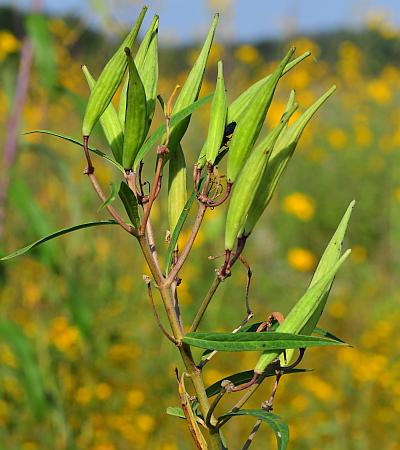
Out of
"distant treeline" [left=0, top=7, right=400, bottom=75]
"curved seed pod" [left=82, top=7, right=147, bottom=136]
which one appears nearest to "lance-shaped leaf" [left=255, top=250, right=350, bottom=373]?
"curved seed pod" [left=82, top=7, right=147, bottom=136]

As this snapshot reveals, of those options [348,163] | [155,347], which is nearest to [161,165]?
[155,347]

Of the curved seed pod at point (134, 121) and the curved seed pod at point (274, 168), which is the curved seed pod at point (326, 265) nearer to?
the curved seed pod at point (274, 168)

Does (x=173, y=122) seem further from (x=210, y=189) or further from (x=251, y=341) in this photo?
(x=251, y=341)

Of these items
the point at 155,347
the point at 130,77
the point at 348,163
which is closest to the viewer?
the point at 130,77

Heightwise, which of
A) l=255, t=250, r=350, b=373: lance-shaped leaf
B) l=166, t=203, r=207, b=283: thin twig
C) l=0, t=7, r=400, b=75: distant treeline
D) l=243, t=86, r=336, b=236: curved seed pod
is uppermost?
l=0, t=7, r=400, b=75: distant treeline

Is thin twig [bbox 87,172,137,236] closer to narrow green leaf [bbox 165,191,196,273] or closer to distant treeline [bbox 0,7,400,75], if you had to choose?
narrow green leaf [bbox 165,191,196,273]

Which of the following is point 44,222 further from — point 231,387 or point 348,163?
point 348,163

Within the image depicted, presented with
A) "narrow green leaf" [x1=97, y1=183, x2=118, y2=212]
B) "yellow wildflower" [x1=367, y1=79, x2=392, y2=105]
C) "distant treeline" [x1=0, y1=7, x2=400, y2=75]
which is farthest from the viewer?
"distant treeline" [x1=0, y1=7, x2=400, y2=75]
